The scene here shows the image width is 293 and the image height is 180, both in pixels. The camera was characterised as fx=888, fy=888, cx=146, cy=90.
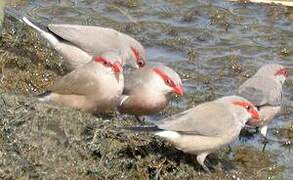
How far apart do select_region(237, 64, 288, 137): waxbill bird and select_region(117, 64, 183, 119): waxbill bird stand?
0.99 m

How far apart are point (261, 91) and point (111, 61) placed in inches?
76.8

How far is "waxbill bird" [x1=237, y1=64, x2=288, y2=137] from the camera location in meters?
10.1

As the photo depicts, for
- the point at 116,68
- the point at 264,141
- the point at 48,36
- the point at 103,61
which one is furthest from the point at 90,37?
the point at 264,141

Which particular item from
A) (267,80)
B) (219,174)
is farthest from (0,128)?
(267,80)

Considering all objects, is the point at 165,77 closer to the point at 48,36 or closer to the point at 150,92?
the point at 150,92

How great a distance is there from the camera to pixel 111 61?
9.35 meters

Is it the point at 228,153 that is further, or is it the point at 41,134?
the point at 228,153

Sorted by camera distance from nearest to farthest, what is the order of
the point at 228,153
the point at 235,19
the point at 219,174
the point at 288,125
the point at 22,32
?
the point at 219,174 < the point at 228,153 < the point at 288,125 < the point at 22,32 < the point at 235,19

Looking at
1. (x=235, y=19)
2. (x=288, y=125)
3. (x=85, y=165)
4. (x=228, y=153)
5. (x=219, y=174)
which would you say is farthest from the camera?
(x=235, y=19)

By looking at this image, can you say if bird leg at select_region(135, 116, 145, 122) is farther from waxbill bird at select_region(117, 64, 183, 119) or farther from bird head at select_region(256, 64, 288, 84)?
bird head at select_region(256, 64, 288, 84)

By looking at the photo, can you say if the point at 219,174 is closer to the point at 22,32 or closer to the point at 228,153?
the point at 228,153

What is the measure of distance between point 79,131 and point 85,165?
1.51 feet

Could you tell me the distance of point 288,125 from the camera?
10430mm

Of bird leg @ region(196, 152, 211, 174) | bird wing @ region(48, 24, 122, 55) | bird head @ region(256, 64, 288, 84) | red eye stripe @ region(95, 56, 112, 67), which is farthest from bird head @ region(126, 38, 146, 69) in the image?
bird leg @ region(196, 152, 211, 174)
